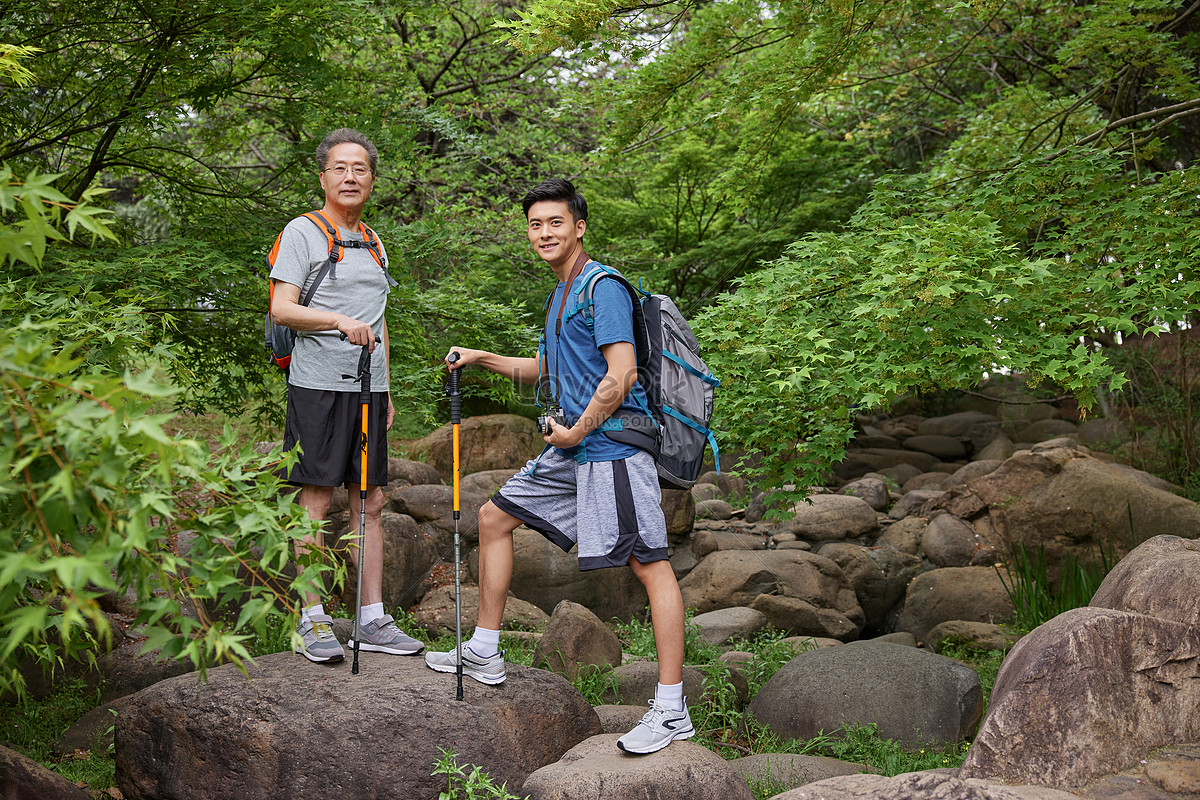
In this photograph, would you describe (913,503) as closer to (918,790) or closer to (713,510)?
(713,510)

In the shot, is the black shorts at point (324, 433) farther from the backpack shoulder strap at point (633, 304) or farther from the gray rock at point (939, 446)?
the gray rock at point (939, 446)

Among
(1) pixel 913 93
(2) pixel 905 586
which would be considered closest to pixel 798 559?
(2) pixel 905 586

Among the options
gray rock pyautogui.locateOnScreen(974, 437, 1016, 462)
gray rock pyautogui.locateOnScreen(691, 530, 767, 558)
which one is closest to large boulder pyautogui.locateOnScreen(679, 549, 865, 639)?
gray rock pyautogui.locateOnScreen(691, 530, 767, 558)

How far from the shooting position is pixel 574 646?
525cm

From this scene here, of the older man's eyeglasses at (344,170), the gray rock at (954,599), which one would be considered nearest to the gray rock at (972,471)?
the gray rock at (954,599)

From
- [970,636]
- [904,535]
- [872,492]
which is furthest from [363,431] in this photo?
[872,492]

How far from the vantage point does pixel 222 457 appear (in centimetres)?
248

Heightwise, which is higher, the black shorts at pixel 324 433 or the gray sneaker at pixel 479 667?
the black shorts at pixel 324 433

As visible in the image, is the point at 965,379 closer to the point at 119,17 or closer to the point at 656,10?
the point at 656,10

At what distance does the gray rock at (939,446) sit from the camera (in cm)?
1495

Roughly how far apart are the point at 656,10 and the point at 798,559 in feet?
17.8

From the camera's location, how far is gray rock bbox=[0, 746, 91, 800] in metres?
3.03

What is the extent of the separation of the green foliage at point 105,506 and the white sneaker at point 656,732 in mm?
1448

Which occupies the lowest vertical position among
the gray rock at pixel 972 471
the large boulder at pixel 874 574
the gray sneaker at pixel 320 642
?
the large boulder at pixel 874 574
